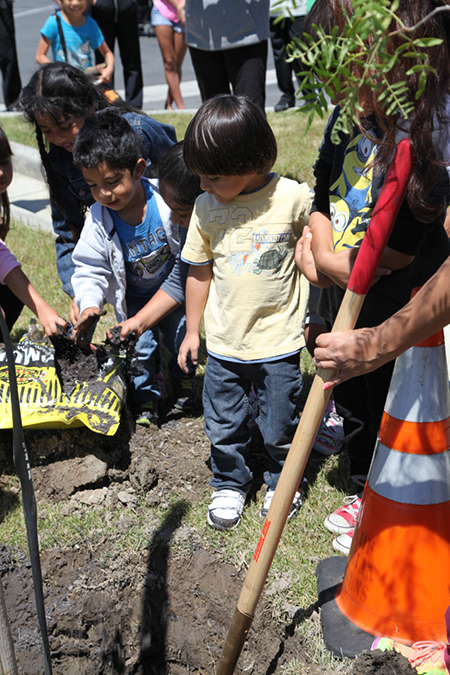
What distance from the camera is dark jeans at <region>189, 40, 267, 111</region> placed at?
14.7 feet

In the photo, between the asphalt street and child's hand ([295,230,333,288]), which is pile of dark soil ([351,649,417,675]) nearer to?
child's hand ([295,230,333,288])

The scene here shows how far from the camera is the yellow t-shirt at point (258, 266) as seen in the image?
2258mm

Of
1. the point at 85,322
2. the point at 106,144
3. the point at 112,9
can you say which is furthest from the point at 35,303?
the point at 112,9

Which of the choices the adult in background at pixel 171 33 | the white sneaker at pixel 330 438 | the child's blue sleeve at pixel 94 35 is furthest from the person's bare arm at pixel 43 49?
the white sneaker at pixel 330 438

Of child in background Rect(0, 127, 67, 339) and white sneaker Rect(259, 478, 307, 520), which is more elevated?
child in background Rect(0, 127, 67, 339)

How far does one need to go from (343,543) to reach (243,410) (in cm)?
63

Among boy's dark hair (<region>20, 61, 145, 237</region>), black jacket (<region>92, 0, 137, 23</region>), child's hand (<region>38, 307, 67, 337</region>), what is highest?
black jacket (<region>92, 0, 137, 23</region>)

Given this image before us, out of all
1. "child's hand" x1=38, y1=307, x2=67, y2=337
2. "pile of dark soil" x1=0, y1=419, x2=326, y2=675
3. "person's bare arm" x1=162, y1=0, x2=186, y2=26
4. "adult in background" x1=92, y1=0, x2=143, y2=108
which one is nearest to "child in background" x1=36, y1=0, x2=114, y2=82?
"adult in background" x1=92, y1=0, x2=143, y2=108

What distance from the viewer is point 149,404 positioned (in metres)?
3.22

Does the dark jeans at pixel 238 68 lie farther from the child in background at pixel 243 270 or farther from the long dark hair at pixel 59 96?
the child in background at pixel 243 270

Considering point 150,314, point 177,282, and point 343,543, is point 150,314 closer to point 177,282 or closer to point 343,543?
point 177,282

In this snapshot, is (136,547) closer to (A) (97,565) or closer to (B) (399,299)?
(A) (97,565)

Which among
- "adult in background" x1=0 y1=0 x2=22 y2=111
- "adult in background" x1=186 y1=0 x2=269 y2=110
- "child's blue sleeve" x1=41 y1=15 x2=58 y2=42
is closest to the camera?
"adult in background" x1=186 y1=0 x2=269 y2=110

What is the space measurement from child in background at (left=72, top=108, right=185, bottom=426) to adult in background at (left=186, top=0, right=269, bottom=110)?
1.85m
